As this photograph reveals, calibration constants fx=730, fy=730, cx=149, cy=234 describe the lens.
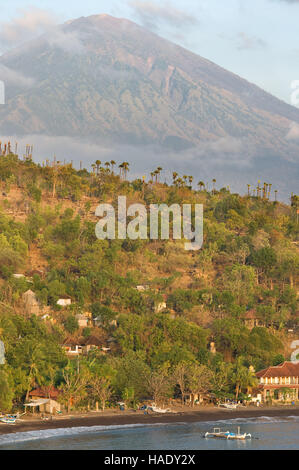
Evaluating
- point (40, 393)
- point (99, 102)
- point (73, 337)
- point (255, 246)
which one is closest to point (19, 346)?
point (40, 393)

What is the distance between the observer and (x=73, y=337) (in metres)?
58.8

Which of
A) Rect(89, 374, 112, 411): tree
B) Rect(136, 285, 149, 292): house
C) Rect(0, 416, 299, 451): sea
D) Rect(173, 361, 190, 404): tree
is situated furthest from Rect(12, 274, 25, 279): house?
Rect(0, 416, 299, 451): sea

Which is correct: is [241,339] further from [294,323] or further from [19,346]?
[19,346]

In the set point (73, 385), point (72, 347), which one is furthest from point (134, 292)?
point (73, 385)

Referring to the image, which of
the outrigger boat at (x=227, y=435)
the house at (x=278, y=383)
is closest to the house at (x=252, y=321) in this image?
the house at (x=278, y=383)

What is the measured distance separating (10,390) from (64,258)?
31.7 m

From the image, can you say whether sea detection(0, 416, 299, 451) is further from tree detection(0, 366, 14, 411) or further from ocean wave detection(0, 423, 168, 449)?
tree detection(0, 366, 14, 411)

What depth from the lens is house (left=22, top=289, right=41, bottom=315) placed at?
202 feet

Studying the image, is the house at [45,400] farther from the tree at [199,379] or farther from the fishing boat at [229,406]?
the fishing boat at [229,406]

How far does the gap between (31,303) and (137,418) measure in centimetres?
2035

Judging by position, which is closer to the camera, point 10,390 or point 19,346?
point 10,390
